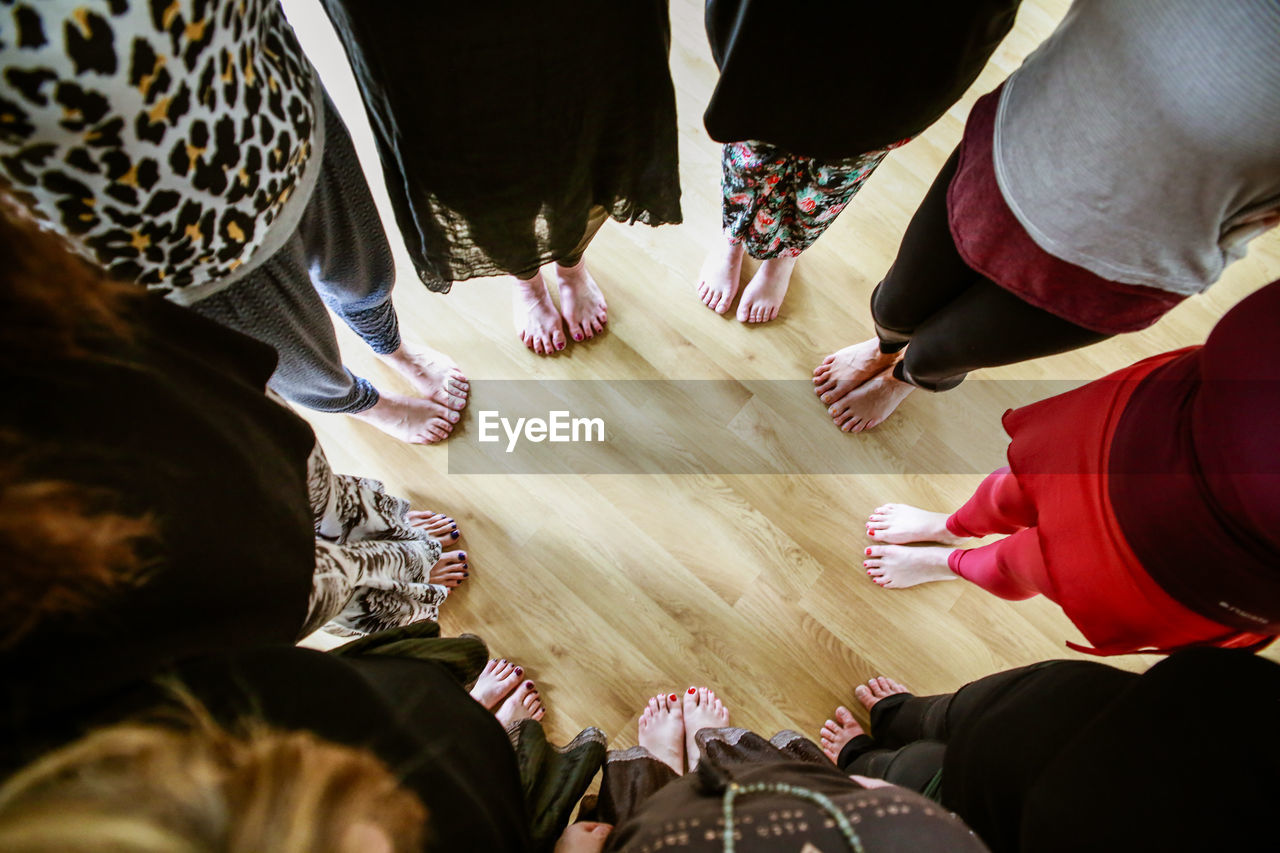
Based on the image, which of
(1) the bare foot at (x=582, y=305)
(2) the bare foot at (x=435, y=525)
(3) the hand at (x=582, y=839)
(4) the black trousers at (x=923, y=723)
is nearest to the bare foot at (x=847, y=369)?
(1) the bare foot at (x=582, y=305)

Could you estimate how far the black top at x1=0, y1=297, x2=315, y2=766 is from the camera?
368 millimetres

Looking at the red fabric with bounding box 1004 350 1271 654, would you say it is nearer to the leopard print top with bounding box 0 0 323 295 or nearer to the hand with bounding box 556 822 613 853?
the hand with bounding box 556 822 613 853

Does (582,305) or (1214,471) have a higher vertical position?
(1214,471)

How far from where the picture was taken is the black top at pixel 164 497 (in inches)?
14.5

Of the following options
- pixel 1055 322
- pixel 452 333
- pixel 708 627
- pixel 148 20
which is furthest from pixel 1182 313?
pixel 148 20

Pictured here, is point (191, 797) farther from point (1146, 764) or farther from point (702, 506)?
point (702, 506)

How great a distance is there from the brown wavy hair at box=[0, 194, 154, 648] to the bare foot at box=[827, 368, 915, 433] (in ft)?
3.94

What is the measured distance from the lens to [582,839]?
684 millimetres

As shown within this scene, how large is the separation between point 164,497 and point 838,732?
1.16 m

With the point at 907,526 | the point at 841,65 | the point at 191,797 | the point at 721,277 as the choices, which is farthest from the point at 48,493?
the point at 907,526

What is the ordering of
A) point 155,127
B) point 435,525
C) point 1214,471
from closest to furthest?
point 155,127
point 1214,471
point 435,525

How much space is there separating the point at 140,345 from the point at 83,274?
56 mm

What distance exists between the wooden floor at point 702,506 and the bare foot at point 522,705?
0.03m

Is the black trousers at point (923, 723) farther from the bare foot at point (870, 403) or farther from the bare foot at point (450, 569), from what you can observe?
the bare foot at point (450, 569)
